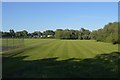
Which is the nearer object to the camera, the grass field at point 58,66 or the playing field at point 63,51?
the grass field at point 58,66

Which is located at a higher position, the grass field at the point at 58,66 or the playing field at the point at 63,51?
the playing field at the point at 63,51

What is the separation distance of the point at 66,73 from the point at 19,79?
2.96 meters

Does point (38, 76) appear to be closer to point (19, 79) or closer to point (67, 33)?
point (19, 79)

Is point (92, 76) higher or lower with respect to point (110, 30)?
lower

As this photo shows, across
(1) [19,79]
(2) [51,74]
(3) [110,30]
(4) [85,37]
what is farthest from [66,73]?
(4) [85,37]

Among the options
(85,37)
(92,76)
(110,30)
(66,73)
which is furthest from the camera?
(85,37)

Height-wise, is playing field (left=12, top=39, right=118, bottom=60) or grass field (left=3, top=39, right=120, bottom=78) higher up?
playing field (left=12, top=39, right=118, bottom=60)

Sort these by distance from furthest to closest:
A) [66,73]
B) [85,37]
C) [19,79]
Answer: [85,37] → [66,73] → [19,79]

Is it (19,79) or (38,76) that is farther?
(38,76)

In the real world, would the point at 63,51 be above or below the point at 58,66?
above

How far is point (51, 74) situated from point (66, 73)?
927mm

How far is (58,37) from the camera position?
15938 cm

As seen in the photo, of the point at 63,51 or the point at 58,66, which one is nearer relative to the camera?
the point at 58,66

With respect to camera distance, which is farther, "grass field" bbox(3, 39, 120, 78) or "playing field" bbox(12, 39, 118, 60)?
"playing field" bbox(12, 39, 118, 60)
